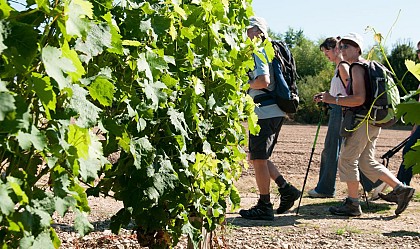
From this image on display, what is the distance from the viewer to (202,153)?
4.17 meters

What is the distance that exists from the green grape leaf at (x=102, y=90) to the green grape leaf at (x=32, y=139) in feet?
1.84

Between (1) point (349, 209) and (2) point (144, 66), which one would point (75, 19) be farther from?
(1) point (349, 209)

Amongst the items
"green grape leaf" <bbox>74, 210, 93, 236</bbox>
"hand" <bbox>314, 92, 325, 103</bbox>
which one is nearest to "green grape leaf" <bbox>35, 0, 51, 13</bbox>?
"green grape leaf" <bbox>74, 210, 93, 236</bbox>

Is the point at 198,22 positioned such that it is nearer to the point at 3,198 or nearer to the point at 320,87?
the point at 3,198

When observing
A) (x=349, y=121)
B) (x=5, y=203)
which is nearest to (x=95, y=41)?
(x=5, y=203)

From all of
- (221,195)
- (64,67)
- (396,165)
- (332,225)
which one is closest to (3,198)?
(64,67)

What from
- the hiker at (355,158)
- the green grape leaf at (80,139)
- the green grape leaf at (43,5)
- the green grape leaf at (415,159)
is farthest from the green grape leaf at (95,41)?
the hiker at (355,158)

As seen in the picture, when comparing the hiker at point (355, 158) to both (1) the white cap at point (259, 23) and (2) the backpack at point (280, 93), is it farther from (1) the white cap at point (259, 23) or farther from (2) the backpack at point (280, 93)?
(1) the white cap at point (259, 23)

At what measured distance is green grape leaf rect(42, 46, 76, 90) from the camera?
1931 mm

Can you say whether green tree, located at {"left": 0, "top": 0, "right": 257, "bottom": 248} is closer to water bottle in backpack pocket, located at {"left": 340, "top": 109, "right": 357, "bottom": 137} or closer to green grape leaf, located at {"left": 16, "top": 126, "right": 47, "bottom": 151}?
green grape leaf, located at {"left": 16, "top": 126, "right": 47, "bottom": 151}

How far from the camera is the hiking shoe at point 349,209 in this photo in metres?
7.46

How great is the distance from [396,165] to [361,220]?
5571 mm

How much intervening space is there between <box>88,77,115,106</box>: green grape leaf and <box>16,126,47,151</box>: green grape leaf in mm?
562

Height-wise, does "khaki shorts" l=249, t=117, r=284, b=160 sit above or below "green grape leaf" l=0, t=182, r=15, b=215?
below
